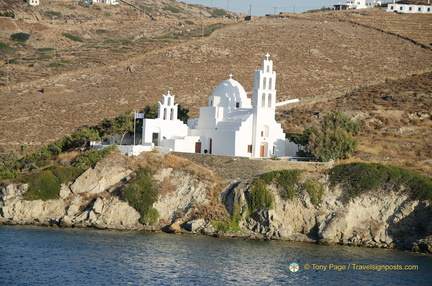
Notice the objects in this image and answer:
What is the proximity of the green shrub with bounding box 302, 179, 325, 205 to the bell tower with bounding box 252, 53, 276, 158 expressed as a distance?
844 cm

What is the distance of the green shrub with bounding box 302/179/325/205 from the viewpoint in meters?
A: 46.9

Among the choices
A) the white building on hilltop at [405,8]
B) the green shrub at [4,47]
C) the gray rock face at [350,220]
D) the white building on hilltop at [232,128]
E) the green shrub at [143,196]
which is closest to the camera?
the gray rock face at [350,220]

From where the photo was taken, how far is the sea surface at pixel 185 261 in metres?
34.6

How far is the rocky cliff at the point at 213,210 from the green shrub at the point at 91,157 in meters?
0.79

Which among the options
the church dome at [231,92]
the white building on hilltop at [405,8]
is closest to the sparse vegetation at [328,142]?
the church dome at [231,92]

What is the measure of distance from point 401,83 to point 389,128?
21.5 m

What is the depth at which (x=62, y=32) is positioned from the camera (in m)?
134

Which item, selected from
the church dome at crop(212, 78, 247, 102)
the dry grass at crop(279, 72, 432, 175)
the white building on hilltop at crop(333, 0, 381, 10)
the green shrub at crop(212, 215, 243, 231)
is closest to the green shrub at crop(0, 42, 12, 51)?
the dry grass at crop(279, 72, 432, 175)

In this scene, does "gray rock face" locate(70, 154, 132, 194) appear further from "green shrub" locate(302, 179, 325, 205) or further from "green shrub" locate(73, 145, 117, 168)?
"green shrub" locate(302, 179, 325, 205)

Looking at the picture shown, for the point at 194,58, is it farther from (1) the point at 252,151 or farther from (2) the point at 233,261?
(2) the point at 233,261

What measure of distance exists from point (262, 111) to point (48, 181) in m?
17.9

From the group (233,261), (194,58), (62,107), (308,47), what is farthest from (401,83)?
(233,261)

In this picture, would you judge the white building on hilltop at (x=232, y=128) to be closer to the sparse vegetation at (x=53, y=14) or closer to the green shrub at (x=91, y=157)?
the green shrub at (x=91, y=157)

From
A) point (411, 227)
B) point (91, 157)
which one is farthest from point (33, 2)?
point (411, 227)
